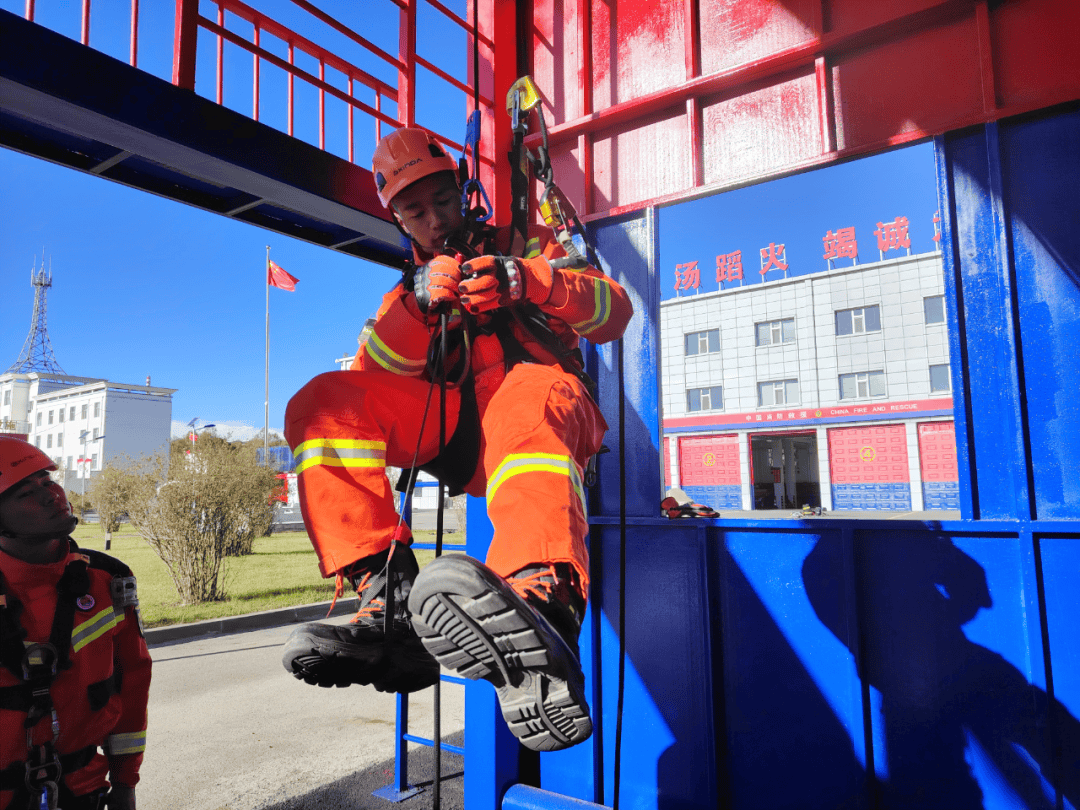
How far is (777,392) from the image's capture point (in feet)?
99.0

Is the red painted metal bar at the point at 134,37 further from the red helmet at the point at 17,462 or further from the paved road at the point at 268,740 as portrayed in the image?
the paved road at the point at 268,740

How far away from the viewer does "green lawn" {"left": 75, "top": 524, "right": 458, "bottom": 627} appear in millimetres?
9164

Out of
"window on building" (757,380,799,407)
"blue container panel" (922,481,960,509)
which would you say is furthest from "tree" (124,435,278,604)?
"blue container panel" (922,481,960,509)

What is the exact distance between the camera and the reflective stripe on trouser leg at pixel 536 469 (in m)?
1.52

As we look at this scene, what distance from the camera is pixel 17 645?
2.02 metres

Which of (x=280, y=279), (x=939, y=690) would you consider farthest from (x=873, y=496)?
(x=939, y=690)

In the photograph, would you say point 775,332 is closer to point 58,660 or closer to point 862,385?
point 862,385

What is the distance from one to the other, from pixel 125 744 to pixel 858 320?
3130 cm

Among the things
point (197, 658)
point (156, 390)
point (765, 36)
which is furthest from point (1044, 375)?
point (156, 390)

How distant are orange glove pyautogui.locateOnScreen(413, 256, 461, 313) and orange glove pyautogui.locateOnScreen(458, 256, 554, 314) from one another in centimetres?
2

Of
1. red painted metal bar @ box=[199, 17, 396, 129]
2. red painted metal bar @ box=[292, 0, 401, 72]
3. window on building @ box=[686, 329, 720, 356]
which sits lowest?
red painted metal bar @ box=[199, 17, 396, 129]

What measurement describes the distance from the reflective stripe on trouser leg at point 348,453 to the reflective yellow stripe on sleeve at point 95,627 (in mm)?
1082

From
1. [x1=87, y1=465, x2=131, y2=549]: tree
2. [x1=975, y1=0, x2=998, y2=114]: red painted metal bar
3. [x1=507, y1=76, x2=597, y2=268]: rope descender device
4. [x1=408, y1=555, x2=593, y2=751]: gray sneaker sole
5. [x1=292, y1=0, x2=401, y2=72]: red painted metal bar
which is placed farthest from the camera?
[x1=87, y1=465, x2=131, y2=549]: tree

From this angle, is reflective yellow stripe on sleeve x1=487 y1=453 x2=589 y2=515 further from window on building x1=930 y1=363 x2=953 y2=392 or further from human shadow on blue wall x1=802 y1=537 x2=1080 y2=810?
window on building x1=930 y1=363 x2=953 y2=392
